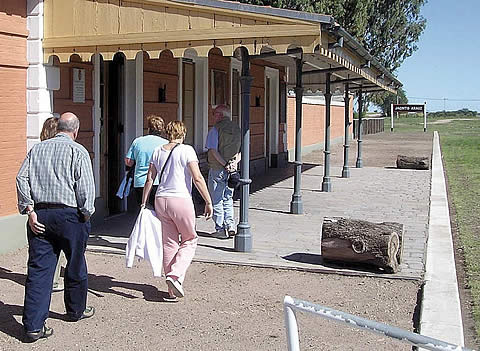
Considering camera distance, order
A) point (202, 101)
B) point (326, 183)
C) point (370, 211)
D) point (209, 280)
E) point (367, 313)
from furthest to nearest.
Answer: point (326, 183), point (202, 101), point (370, 211), point (209, 280), point (367, 313)

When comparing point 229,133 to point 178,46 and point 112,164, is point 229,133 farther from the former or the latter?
point 112,164

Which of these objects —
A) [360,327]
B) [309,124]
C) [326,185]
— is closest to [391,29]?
[309,124]

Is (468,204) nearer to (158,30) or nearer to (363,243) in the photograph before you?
(363,243)

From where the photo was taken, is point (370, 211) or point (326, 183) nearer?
point (370, 211)

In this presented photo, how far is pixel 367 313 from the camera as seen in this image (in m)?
6.07

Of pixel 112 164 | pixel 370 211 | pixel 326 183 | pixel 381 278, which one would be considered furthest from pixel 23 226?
pixel 326 183

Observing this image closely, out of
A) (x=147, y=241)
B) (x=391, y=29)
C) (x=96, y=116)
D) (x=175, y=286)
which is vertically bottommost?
(x=175, y=286)

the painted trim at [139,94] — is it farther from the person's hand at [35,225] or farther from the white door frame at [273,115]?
the white door frame at [273,115]

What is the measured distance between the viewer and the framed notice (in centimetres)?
907

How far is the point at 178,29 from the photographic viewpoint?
25.1ft

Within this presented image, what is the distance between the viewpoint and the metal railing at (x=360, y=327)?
90.1 inches

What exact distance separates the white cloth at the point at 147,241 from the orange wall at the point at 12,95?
241 centimetres

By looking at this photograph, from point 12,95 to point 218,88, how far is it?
6.08 m

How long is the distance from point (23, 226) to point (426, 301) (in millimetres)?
4768
